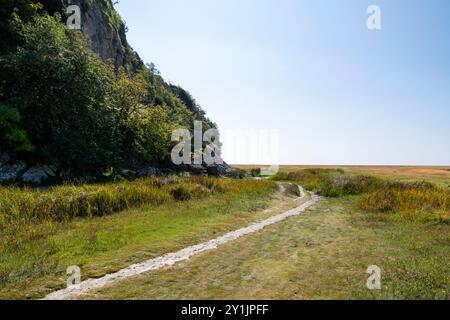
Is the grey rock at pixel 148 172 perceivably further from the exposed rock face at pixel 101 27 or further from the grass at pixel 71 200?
the exposed rock face at pixel 101 27

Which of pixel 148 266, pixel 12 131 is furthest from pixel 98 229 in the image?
pixel 12 131

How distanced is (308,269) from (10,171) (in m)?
26.5

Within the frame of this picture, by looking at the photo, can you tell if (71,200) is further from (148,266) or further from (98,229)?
(148,266)

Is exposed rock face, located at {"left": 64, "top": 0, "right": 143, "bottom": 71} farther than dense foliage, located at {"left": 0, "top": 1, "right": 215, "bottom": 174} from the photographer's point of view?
Yes

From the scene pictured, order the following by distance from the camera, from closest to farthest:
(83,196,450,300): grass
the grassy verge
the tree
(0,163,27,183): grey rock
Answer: (83,196,450,300): grass, the grassy verge, the tree, (0,163,27,183): grey rock

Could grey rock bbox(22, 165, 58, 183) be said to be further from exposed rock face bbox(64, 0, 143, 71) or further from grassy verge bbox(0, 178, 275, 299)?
exposed rock face bbox(64, 0, 143, 71)

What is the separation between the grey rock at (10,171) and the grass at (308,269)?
2212 cm

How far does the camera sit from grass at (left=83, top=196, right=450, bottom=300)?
7.94 meters

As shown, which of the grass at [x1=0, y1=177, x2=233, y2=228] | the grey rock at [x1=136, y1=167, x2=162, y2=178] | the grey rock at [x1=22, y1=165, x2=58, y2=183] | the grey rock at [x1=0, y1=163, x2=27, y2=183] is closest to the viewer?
the grass at [x1=0, y1=177, x2=233, y2=228]

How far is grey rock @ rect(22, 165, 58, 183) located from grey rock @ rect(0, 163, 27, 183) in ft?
1.85

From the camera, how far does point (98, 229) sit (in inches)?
555

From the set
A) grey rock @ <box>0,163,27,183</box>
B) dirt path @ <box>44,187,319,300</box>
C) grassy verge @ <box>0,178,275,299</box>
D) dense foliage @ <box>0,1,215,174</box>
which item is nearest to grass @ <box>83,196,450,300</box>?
dirt path @ <box>44,187,319,300</box>
